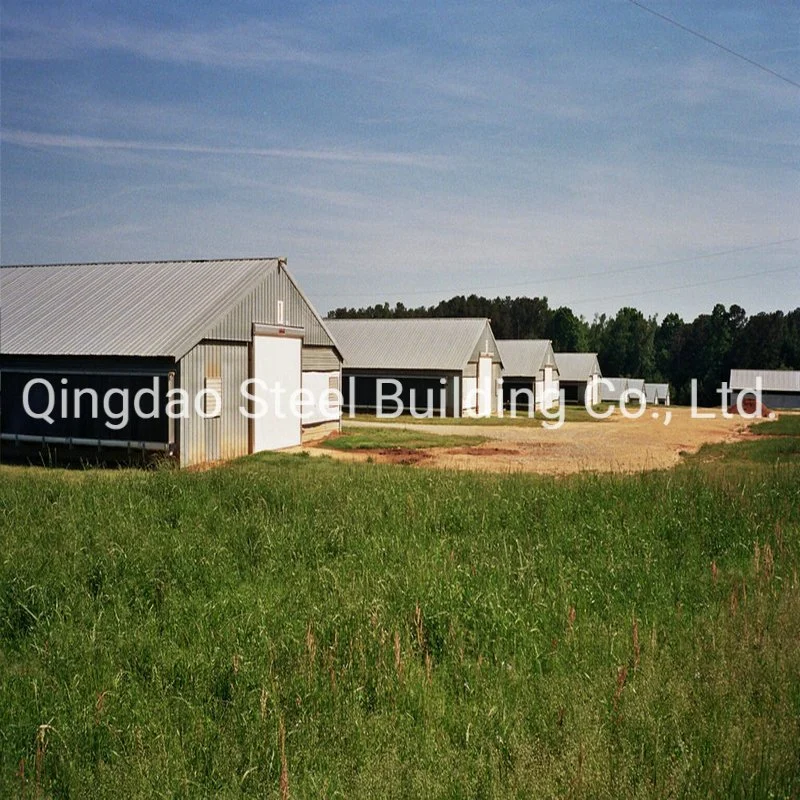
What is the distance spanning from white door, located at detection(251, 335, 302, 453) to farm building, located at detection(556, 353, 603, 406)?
4520cm

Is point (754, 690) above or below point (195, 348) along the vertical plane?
below

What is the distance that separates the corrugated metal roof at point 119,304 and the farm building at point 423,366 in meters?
17.4

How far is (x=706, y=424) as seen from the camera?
44.5 meters

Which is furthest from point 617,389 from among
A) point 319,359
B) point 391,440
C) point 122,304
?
point 122,304

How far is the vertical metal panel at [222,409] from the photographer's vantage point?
22.2 metres

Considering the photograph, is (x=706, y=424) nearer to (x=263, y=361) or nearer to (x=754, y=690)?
(x=263, y=361)

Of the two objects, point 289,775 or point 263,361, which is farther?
point 263,361

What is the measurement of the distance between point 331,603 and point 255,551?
2247 millimetres

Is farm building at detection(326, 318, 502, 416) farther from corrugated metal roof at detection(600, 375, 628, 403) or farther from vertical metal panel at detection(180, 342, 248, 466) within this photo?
corrugated metal roof at detection(600, 375, 628, 403)

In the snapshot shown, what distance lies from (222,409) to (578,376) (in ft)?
168

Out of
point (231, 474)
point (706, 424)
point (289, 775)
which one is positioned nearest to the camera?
point (289, 775)

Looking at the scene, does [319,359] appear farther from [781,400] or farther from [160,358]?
[781,400]

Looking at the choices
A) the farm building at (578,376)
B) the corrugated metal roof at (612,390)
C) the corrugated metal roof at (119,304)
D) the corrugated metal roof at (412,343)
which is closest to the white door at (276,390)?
the corrugated metal roof at (119,304)

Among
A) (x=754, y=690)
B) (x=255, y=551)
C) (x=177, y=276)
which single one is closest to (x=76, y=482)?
(x=255, y=551)
